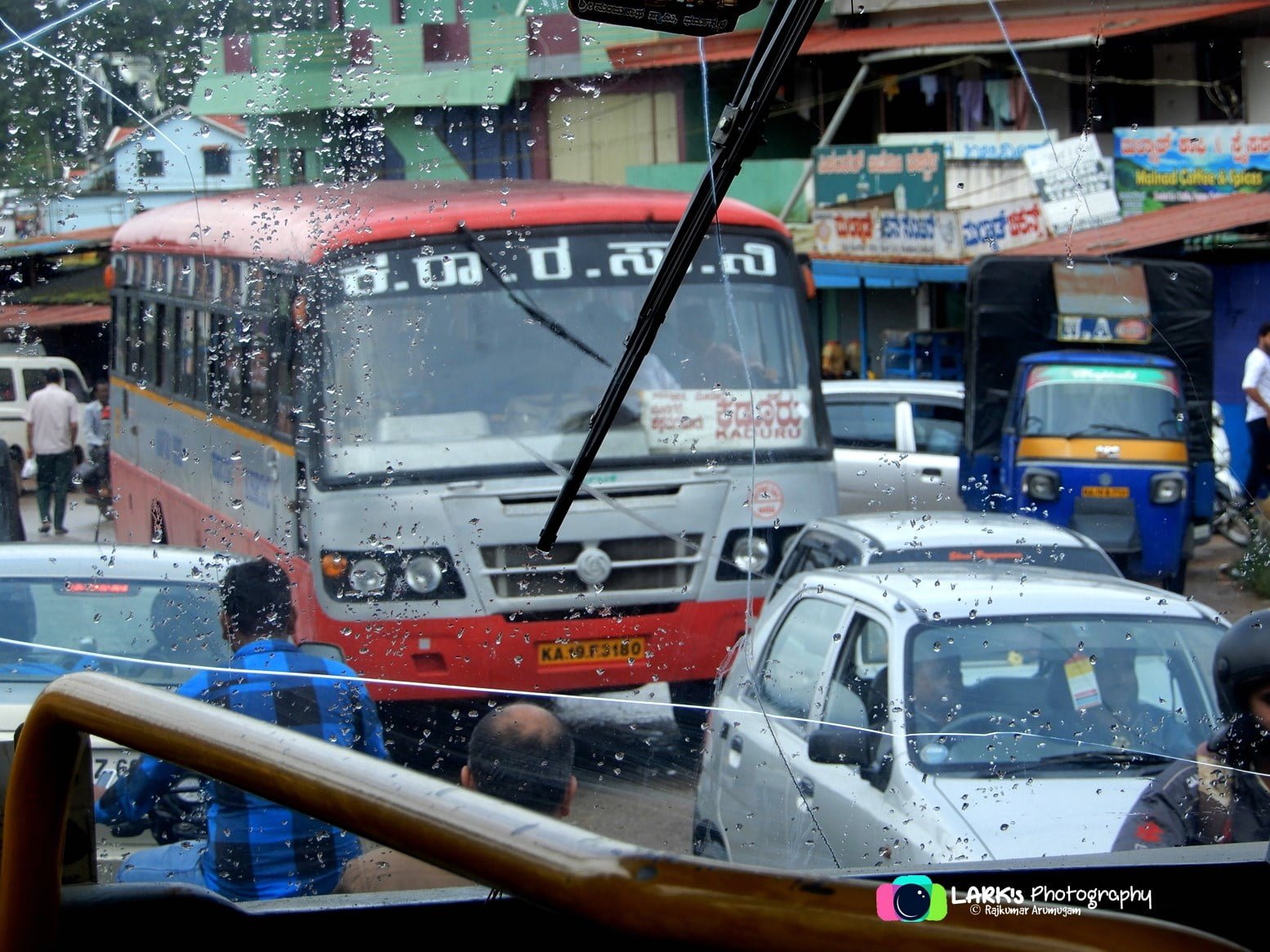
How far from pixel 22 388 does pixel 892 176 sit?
105 centimetres

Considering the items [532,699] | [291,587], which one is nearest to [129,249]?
[291,587]

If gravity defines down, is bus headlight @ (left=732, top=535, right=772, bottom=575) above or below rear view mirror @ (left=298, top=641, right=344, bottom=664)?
above

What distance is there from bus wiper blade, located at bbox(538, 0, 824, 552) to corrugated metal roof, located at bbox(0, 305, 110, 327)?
57 centimetres

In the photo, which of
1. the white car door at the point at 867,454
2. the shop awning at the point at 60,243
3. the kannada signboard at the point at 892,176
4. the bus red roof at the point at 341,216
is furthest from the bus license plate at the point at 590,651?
the shop awning at the point at 60,243

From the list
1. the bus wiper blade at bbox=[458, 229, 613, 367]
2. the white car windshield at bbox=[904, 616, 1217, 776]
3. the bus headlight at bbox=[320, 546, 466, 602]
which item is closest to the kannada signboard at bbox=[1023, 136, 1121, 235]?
the white car windshield at bbox=[904, 616, 1217, 776]

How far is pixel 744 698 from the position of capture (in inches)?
61.9

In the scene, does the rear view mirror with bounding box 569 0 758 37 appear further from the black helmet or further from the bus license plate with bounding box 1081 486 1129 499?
the black helmet

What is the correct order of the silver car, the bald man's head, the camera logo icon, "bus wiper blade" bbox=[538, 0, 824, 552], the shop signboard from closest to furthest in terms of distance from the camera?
the camera logo icon → "bus wiper blade" bbox=[538, 0, 824, 552] → the bald man's head → the shop signboard → the silver car

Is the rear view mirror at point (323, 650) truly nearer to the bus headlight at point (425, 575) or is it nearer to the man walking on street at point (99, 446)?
the bus headlight at point (425, 575)

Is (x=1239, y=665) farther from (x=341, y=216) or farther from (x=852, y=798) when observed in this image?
(x=341, y=216)

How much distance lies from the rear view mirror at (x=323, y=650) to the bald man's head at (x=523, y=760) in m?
0.18

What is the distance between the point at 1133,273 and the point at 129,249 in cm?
117

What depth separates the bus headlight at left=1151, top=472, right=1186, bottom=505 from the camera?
157 centimetres

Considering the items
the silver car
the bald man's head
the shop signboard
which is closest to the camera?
the bald man's head
